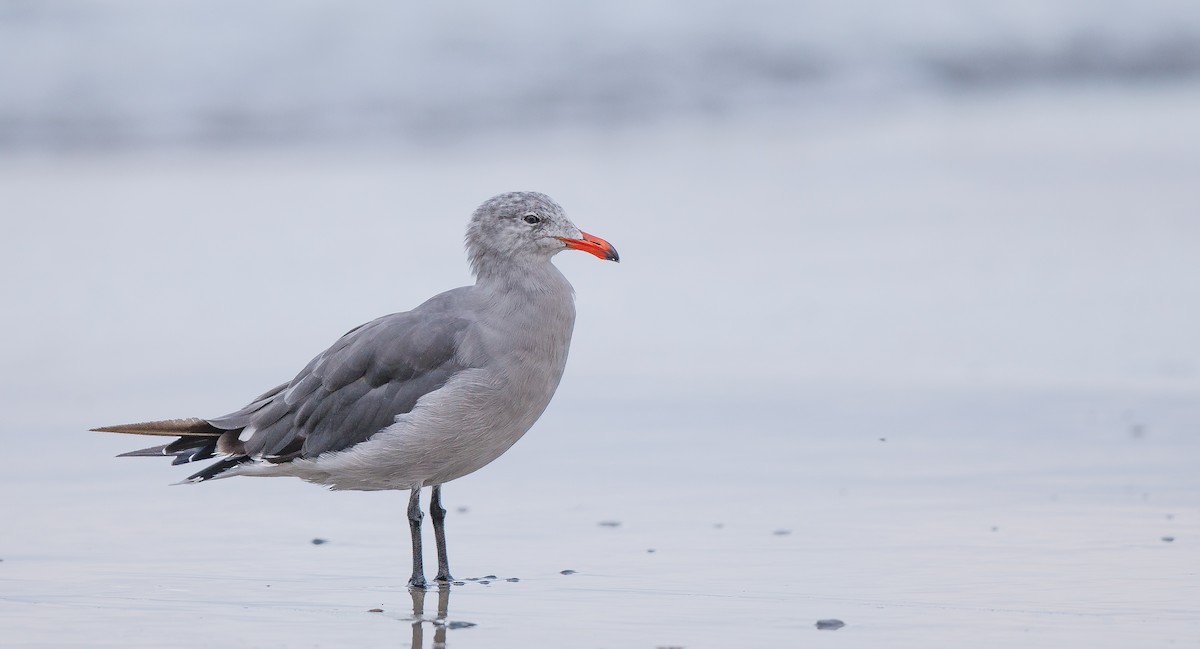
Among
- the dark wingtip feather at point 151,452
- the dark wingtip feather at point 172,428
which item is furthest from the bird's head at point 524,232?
the dark wingtip feather at point 151,452

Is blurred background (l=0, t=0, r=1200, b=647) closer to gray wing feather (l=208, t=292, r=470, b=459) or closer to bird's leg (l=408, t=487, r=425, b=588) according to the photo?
bird's leg (l=408, t=487, r=425, b=588)

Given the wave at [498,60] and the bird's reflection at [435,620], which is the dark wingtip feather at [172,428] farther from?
the wave at [498,60]

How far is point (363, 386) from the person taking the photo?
5.67 meters

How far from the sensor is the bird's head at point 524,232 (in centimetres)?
574

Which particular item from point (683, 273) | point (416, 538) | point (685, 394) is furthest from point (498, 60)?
Answer: point (416, 538)

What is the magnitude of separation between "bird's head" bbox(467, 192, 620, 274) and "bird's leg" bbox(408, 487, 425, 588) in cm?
77

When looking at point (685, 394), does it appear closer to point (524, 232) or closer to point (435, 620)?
point (524, 232)

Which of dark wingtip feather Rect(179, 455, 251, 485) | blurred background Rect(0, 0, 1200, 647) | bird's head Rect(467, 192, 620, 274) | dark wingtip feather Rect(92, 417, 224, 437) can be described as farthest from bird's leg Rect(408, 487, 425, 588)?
bird's head Rect(467, 192, 620, 274)

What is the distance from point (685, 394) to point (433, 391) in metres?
2.33

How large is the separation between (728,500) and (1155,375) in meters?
2.59

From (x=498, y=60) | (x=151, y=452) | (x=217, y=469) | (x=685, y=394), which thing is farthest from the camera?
(x=498, y=60)

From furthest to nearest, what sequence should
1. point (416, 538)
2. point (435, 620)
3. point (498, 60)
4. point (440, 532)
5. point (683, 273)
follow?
point (498, 60), point (683, 273), point (440, 532), point (416, 538), point (435, 620)

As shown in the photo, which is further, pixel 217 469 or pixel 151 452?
pixel 151 452

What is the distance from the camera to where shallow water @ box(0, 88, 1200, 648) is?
5.01 meters
